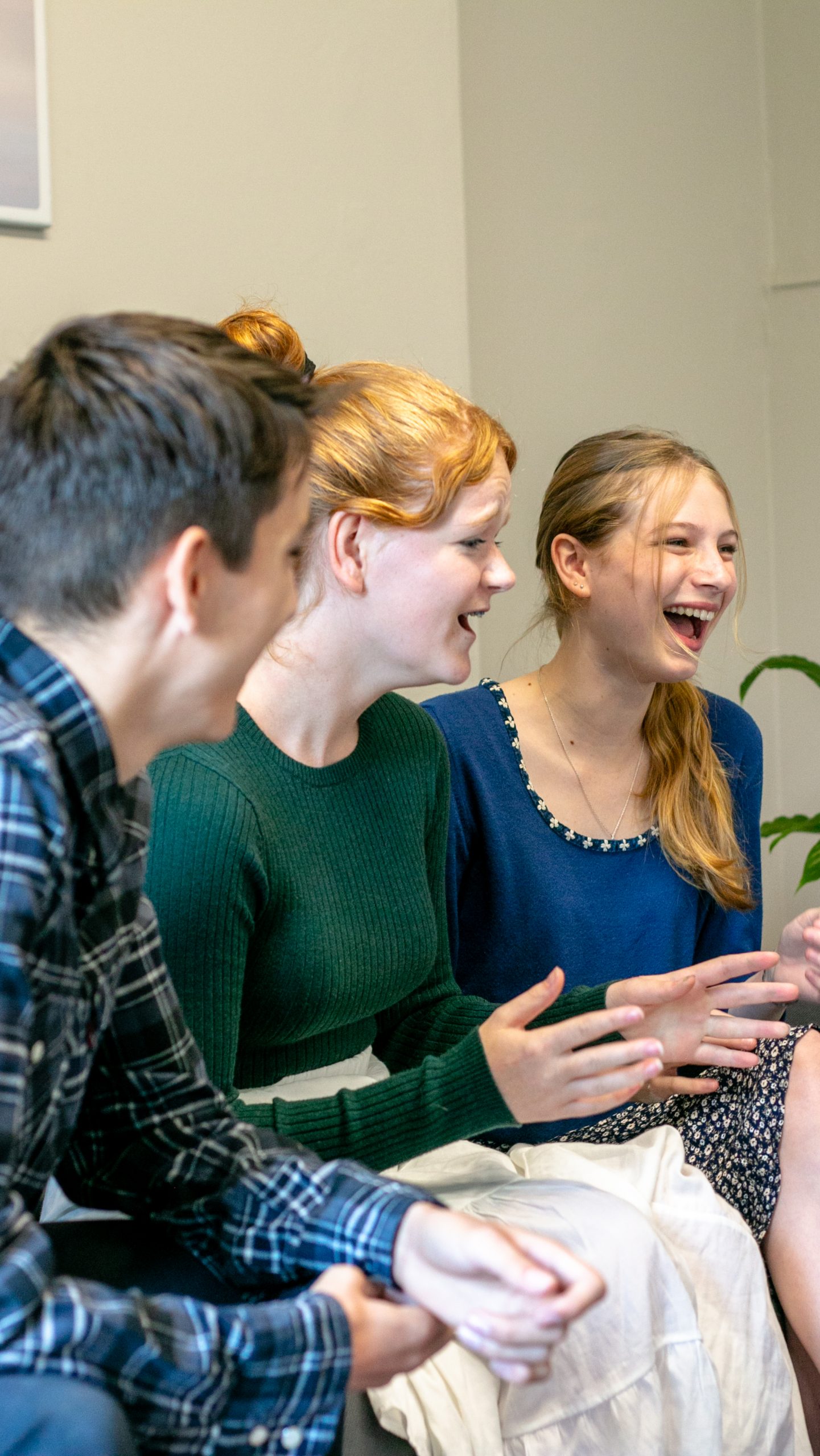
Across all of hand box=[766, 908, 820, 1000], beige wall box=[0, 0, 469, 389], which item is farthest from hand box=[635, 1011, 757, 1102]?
beige wall box=[0, 0, 469, 389]

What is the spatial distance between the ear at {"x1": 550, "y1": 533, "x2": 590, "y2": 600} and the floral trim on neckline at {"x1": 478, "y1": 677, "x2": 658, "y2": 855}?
21 centimetres

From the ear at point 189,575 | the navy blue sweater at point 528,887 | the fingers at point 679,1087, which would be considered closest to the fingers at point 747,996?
the fingers at point 679,1087

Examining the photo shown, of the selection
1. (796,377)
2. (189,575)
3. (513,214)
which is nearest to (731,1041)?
(189,575)

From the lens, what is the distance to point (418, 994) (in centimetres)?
168

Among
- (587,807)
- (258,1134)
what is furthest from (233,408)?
Answer: (587,807)

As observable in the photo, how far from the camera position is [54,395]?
0.91m

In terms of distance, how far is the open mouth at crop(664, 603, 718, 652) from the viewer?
6.61 feet

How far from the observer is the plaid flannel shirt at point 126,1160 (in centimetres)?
80

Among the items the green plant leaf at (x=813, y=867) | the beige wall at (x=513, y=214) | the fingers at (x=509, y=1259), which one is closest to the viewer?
the fingers at (x=509, y=1259)

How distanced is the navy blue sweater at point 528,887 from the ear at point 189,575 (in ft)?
3.30

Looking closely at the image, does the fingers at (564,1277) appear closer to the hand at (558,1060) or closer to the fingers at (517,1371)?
the fingers at (517,1371)

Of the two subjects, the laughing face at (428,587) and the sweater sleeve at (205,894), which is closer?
the sweater sleeve at (205,894)

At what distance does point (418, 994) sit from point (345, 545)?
0.54 metres

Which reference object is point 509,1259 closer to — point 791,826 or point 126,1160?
point 126,1160
